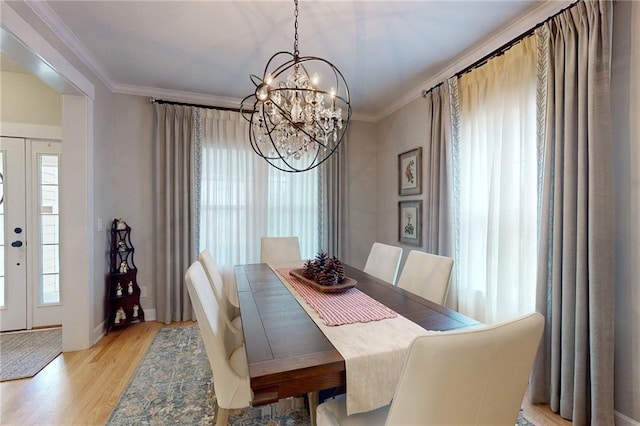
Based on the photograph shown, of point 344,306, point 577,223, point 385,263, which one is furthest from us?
point 385,263

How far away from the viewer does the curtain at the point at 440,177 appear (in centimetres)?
268

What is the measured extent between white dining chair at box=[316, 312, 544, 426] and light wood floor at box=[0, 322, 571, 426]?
1.38m

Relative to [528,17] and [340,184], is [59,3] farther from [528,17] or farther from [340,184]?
[528,17]

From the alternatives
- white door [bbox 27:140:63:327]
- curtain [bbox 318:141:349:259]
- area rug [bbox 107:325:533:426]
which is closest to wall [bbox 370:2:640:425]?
area rug [bbox 107:325:533:426]

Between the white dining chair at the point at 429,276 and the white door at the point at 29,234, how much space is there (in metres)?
3.64

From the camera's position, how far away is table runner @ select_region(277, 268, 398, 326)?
52.4 inches

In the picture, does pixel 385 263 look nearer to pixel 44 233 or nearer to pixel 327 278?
pixel 327 278

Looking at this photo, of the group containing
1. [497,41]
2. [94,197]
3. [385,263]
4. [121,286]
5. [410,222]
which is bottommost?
[121,286]

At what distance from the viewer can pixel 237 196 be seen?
349 centimetres

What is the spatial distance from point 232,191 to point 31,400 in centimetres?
236

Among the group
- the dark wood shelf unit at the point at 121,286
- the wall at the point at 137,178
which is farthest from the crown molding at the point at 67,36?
the dark wood shelf unit at the point at 121,286

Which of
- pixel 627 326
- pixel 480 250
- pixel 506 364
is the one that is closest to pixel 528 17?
pixel 480 250

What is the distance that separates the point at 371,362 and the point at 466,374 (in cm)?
35

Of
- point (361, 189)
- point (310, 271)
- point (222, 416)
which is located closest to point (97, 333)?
point (222, 416)
